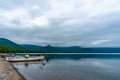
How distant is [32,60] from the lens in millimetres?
78375

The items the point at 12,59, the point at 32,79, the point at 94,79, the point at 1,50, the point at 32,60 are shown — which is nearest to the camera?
the point at 32,79

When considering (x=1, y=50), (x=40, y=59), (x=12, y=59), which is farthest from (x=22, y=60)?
(x=1, y=50)

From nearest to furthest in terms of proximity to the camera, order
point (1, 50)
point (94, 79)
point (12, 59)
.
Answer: point (94, 79) < point (12, 59) < point (1, 50)

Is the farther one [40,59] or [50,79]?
[40,59]

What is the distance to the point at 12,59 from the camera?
7175 centimetres

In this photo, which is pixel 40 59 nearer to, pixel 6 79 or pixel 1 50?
pixel 6 79

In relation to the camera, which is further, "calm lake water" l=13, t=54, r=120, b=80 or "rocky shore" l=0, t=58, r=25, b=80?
"calm lake water" l=13, t=54, r=120, b=80

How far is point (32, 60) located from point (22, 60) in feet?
20.6

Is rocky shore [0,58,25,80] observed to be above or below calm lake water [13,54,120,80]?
above

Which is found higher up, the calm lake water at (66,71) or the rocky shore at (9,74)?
the rocky shore at (9,74)

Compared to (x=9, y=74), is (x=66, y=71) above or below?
below

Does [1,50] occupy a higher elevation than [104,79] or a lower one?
higher

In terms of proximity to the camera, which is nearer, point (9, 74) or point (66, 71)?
point (9, 74)

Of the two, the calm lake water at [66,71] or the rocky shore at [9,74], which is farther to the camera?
the calm lake water at [66,71]
